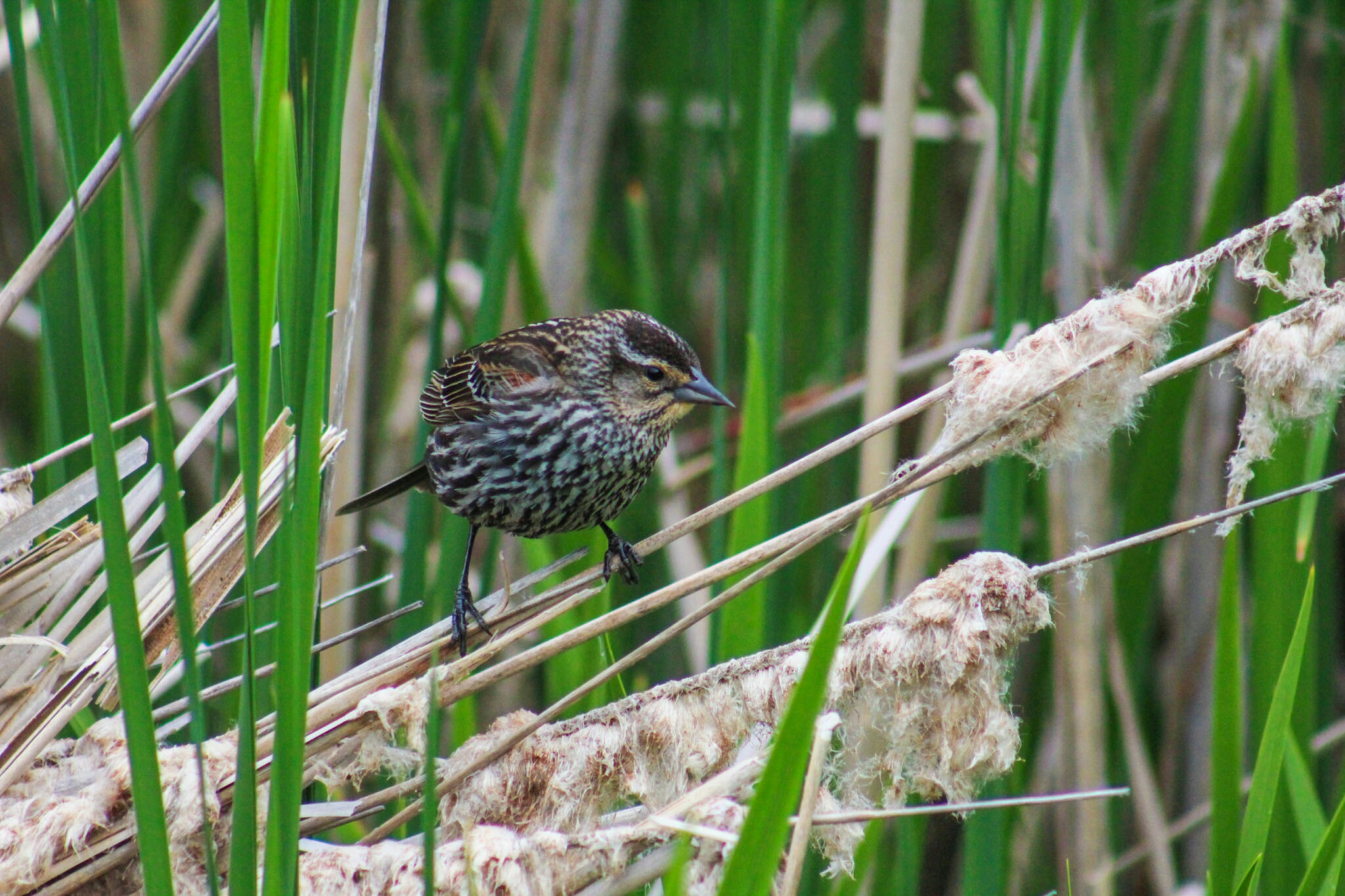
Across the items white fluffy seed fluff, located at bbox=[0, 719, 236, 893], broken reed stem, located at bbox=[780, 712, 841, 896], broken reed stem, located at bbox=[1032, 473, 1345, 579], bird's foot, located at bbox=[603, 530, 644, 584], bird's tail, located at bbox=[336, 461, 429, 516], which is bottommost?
bird's foot, located at bbox=[603, 530, 644, 584]

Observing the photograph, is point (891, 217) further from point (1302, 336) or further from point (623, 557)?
point (1302, 336)

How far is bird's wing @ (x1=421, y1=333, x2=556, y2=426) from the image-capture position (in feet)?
9.43

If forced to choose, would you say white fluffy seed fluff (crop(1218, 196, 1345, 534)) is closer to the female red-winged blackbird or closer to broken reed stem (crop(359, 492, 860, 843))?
broken reed stem (crop(359, 492, 860, 843))

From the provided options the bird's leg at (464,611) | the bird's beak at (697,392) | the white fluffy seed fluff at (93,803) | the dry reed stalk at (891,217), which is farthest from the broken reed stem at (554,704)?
the dry reed stalk at (891,217)

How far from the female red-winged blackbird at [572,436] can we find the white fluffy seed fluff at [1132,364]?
1038 mm

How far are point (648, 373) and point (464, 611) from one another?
651mm

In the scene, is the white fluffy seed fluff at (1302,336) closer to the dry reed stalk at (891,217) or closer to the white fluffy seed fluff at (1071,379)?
the white fluffy seed fluff at (1071,379)

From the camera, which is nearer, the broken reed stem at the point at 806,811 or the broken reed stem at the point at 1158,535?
the broken reed stem at the point at 806,811

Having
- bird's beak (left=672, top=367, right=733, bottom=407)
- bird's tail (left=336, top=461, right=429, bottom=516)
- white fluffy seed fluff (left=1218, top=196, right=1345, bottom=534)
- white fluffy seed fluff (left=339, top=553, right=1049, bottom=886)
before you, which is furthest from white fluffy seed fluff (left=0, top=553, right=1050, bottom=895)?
bird's tail (left=336, top=461, right=429, bottom=516)

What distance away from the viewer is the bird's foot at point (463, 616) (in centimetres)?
213

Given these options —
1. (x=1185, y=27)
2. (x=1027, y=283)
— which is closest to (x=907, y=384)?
(x=1185, y=27)

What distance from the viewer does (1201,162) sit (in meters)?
3.24

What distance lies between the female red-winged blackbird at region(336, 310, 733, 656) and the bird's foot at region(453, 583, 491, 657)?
13 centimetres

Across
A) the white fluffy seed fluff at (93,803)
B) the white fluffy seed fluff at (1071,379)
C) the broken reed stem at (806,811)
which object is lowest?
the white fluffy seed fluff at (93,803)
